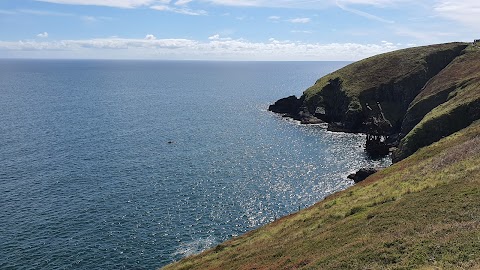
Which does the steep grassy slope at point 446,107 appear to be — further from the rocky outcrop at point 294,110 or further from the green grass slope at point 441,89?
the rocky outcrop at point 294,110

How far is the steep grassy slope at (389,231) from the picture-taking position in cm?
2775

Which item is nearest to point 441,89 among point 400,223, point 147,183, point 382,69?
point 382,69

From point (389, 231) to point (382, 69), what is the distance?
516 feet

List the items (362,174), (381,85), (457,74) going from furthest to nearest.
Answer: (381,85) < (457,74) < (362,174)

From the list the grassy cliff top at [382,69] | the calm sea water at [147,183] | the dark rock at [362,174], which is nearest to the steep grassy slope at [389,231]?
the calm sea water at [147,183]

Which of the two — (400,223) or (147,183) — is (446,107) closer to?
(147,183)

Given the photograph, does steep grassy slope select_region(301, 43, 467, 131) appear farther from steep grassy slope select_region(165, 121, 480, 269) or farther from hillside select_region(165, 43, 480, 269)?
steep grassy slope select_region(165, 121, 480, 269)

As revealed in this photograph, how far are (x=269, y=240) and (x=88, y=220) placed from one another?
39.7 metres

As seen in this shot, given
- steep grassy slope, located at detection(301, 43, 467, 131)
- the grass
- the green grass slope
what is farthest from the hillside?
steep grassy slope, located at detection(301, 43, 467, 131)

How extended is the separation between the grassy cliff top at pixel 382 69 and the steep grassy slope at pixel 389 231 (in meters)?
112

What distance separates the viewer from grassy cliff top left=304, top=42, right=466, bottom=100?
543 ft

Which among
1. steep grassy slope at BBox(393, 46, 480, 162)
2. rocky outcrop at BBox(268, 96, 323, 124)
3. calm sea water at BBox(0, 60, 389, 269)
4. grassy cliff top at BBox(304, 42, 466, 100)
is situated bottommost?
calm sea water at BBox(0, 60, 389, 269)

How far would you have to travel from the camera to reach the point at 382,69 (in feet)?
580

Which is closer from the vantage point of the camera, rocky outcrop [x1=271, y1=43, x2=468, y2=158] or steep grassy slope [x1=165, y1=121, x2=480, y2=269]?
steep grassy slope [x1=165, y1=121, x2=480, y2=269]
